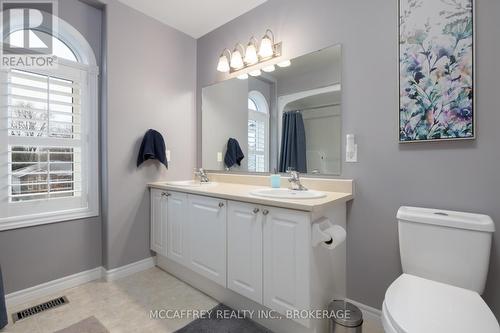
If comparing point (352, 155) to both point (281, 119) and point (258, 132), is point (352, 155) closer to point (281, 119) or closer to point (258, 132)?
point (281, 119)

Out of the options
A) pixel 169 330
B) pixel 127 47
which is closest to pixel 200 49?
pixel 127 47

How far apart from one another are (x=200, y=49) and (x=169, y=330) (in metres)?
2.66

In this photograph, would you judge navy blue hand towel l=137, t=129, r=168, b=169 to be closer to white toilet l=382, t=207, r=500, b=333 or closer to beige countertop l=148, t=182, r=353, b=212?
beige countertop l=148, t=182, r=353, b=212

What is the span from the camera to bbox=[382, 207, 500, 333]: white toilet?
0.94 m

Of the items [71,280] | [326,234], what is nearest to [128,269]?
[71,280]

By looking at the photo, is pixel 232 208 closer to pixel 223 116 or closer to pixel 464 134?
pixel 223 116

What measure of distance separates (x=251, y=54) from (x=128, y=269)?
2259 mm

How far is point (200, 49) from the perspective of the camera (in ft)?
9.24

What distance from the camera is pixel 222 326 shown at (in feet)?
5.32

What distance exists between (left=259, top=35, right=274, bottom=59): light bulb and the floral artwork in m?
0.94

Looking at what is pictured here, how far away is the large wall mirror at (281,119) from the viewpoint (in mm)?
1828

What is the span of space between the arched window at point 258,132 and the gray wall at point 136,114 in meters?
0.84

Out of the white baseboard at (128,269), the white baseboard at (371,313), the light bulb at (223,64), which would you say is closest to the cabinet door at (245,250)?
the white baseboard at (371,313)

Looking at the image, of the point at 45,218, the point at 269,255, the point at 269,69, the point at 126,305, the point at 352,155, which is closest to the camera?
the point at 269,255
